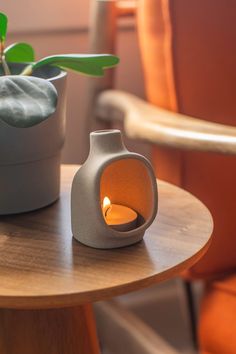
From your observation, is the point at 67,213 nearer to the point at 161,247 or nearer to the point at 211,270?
the point at 161,247

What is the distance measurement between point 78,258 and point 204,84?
0.45m

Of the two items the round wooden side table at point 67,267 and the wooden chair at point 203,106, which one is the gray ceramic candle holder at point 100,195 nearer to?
the round wooden side table at point 67,267

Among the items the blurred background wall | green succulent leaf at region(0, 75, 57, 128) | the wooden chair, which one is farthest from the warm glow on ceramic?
the blurred background wall

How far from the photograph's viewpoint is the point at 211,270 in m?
1.05

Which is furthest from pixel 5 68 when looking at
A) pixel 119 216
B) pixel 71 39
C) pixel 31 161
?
pixel 71 39

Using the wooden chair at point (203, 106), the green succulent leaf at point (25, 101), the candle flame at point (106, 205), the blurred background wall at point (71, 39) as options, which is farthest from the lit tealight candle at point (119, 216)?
the blurred background wall at point (71, 39)

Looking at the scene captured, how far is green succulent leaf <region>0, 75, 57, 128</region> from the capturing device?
640mm

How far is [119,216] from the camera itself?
0.72m

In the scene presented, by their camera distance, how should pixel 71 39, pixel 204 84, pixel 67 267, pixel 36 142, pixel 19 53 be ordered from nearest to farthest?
pixel 67 267 → pixel 36 142 → pixel 19 53 → pixel 204 84 → pixel 71 39

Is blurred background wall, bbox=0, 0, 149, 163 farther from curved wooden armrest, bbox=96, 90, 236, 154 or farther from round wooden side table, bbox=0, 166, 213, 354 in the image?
round wooden side table, bbox=0, 166, 213, 354

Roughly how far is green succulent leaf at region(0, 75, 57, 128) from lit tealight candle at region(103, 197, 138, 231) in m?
0.13

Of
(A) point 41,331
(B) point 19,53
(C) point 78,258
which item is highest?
(B) point 19,53

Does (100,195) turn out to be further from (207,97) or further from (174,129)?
(207,97)

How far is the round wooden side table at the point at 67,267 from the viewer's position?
598 mm
